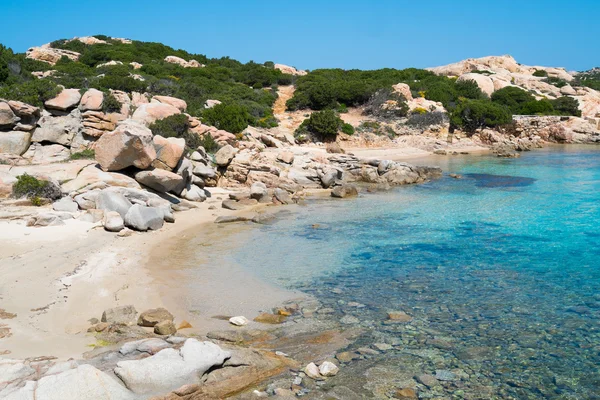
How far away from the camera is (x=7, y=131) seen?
2005cm

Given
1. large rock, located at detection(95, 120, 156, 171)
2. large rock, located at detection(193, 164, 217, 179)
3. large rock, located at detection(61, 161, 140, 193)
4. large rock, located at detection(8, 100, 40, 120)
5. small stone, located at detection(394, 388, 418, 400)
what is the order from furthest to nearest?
1. large rock, located at detection(193, 164, 217, 179)
2. large rock, located at detection(8, 100, 40, 120)
3. large rock, located at detection(95, 120, 156, 171)
4. large rock, located at detection(61, 161, 140, 193)
5. small stone, located at detection(394, 388, 418, 400)

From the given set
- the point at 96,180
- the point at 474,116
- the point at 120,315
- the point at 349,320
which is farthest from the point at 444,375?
the point at 474,116

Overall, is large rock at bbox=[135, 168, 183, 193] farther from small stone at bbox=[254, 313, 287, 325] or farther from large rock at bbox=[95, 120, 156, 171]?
small stone at bbox=[254, 313, 287, 325]

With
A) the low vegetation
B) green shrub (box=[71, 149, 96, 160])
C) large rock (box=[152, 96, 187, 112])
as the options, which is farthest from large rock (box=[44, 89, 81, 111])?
large rock (box=[152, 96, 187, 112])

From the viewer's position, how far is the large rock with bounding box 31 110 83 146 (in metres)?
20.6

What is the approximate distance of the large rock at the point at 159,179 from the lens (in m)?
17.2

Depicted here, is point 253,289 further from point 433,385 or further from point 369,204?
point 369,204

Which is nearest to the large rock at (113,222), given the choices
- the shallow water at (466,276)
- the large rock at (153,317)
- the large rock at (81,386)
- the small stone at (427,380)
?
the shallow water at (466,276)

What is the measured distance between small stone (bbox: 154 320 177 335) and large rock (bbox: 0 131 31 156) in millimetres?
14947

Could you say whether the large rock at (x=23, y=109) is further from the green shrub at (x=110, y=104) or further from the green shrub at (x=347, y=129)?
the green shrub at (x=347, y=129)

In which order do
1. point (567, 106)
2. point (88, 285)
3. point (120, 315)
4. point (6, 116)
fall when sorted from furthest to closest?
point (567, 106), point (6, 116), point (88, 285), point (120, 315)

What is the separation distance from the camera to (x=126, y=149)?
654 inches

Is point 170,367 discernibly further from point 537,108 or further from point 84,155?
point 537,108

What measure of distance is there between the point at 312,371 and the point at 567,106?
61.3m
